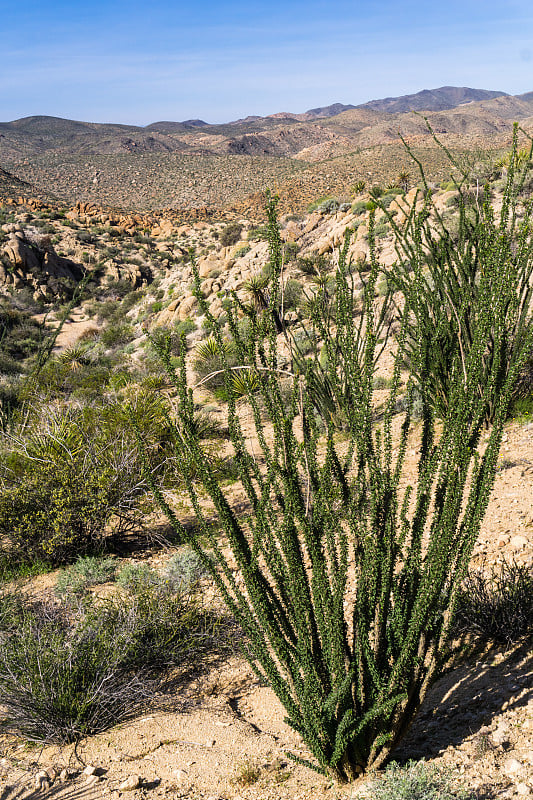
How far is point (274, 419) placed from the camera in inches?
99.0

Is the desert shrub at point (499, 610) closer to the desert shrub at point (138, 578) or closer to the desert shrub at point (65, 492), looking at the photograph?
the desert shrub at point (138, 578)

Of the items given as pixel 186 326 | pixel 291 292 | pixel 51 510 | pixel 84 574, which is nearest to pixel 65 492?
pixel 51 510

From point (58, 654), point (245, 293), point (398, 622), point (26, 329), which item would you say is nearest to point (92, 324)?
point (26, 329)

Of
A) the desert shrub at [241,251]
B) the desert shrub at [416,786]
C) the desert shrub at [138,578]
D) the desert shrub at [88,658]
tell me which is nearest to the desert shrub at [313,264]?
the desert shrub at [241,251]

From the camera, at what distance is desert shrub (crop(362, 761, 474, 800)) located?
2260 mm

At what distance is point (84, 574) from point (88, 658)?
1.92 m

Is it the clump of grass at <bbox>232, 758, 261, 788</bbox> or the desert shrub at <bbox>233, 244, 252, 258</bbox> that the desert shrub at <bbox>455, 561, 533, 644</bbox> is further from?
the desert shrub at <bbox>233, 244, 252, 258</bbox>

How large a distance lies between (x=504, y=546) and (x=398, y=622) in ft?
7.58

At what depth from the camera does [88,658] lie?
382 cm

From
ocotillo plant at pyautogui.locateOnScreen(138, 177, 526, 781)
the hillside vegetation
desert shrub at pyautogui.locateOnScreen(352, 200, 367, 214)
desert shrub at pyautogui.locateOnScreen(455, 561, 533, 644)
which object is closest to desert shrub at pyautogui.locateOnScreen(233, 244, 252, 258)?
desert shrub at pyautogui.locateOnScreen(352, 200, 367, 214)

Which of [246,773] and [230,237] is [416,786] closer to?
[246,773]

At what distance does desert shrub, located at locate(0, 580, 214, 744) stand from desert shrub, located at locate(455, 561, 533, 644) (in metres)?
2.04

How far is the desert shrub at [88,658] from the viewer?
352 centimetres

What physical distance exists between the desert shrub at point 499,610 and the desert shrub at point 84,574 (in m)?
3.58
